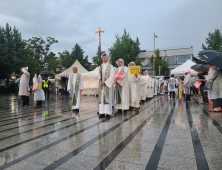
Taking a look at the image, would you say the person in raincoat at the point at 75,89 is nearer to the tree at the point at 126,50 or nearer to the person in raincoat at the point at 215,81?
the person in raincoat at the point at 215,81

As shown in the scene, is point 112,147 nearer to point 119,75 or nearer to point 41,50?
point 119,75

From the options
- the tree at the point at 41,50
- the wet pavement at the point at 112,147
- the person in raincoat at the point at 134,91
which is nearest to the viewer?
the wet pavement at the point at 112,147

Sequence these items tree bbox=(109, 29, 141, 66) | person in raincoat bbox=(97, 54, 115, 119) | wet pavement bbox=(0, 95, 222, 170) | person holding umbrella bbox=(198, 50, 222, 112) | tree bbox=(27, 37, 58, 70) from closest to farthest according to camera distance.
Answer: wet pavement bbox=(0, 95, 222, 170)
person in raincoat bbox=(97, 54, 115, 119)
person holding umbrella bbox=(198, 50, 222, 112)
tree bbox=(27, 37, 58, 70)
tree bbox=(109, 29, 141, 66)

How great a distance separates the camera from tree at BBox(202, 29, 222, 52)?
101 feet

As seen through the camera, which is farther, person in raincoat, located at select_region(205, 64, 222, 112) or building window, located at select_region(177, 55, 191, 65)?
building window, located at select_region(177, 55, 191, 65)

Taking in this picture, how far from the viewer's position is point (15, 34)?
41406 mm

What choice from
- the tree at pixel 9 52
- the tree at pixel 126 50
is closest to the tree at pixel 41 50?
the tree at pixel 9 52

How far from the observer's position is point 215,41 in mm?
30875

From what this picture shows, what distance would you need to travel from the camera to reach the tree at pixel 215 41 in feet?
101

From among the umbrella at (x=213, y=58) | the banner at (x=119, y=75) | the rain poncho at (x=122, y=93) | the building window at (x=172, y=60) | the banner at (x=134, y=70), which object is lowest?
the rain poncho at (x=122, y=93)

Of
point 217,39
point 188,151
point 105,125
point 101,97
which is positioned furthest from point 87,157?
point 217,39

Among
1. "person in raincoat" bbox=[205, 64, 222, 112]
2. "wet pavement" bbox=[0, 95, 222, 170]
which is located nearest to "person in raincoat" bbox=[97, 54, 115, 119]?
"wet pavement" bbox=[0, 95, 222, 170]

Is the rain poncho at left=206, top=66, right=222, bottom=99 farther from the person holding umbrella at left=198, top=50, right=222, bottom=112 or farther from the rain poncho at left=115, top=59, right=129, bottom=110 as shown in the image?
the rain poncho at left=115, top=59, right=129, bottom=110

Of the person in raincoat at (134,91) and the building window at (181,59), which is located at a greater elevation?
the building window at (181,59)
